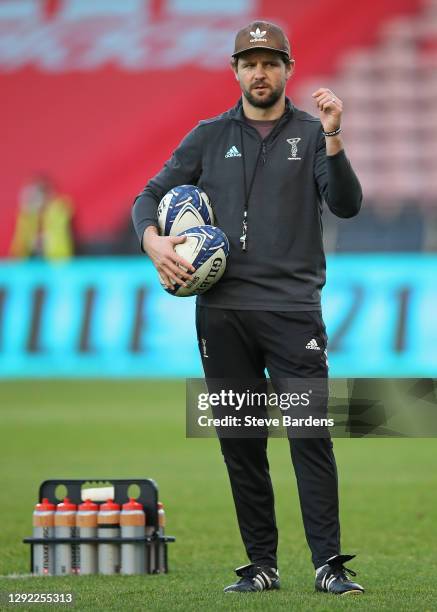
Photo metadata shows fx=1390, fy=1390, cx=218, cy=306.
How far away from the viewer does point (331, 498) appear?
568 cm

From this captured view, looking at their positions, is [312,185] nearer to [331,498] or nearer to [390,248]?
[331,498]

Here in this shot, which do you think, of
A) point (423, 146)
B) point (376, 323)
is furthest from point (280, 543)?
point (423, 146)

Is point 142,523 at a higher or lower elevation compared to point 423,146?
lower

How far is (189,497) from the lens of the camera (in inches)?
386

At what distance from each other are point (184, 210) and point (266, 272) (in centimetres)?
44

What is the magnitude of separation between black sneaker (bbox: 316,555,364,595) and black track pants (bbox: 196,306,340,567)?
34mm

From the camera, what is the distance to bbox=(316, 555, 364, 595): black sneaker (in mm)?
5609

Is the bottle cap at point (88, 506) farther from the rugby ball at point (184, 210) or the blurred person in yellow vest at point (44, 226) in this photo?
the blurred person in yellow vest at point (44, 226)

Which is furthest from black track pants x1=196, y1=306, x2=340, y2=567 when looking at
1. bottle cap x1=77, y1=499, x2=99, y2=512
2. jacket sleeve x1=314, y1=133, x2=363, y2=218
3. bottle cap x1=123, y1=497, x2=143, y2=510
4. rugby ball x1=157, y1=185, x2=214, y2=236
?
bottle cap x1=77, y1=499, x2=99, y2=512

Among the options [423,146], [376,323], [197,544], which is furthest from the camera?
[423,146]

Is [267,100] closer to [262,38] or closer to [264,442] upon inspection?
[262,38]

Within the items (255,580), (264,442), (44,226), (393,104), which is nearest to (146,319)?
(44,226)

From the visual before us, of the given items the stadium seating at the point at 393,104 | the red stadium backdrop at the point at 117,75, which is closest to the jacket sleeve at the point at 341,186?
the stadium seating at the point at 393,104

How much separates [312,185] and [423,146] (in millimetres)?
21785
